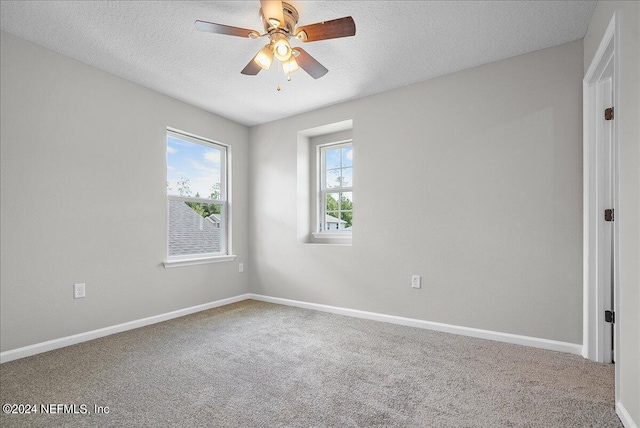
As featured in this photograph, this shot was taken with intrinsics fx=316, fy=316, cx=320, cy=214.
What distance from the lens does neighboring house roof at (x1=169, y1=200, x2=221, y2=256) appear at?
3672 millimetres

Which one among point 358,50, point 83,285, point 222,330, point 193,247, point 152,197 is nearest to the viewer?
point 358,50

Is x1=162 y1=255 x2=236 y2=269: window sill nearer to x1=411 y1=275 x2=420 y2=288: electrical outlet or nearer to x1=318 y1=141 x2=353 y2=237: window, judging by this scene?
x1=318 y1=141 x2=353 y2=237: window

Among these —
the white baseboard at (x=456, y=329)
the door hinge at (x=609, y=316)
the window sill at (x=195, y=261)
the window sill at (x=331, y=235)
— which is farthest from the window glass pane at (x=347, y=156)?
the door hinge at (x=609, y=316)

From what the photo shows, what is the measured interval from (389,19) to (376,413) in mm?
2533

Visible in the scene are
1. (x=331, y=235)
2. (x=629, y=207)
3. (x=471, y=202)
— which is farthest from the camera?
(x=331, y=235)

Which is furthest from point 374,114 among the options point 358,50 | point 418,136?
point 358,50

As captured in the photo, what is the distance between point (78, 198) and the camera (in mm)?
2789

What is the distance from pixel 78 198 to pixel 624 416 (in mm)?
4023

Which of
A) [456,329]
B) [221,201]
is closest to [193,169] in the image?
[221,201]

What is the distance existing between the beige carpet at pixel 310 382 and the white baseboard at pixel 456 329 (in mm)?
82

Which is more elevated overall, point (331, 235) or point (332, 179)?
point (332, 179)

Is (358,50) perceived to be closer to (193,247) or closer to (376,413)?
(376,413)

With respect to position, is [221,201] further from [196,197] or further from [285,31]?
[285,31]

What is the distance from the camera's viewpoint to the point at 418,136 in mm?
3217
